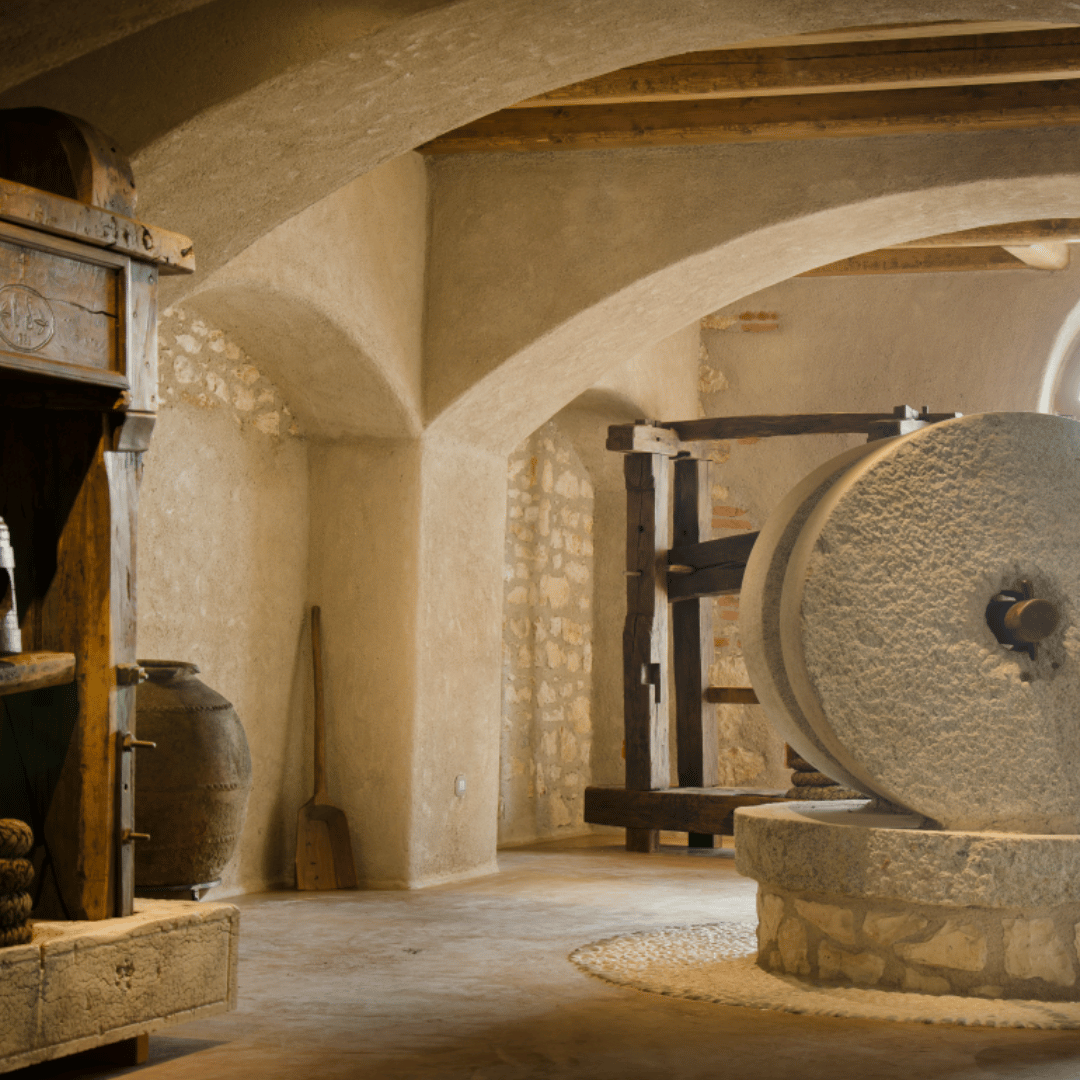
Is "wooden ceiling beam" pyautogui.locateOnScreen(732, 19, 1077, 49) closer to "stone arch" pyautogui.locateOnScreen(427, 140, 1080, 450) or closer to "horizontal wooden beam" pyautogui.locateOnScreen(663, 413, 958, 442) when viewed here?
"stone arch" pyautogui.locateOnScreen(427, 140, 1080, 450)

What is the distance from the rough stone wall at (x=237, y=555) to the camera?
544cm

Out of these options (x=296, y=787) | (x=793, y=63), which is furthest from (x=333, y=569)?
(x=793, y=63)

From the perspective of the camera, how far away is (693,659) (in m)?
7.65

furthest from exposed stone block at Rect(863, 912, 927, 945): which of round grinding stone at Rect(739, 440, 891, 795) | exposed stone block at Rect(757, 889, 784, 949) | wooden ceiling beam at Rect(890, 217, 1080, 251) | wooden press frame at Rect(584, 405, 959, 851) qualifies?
wooden ceiling beam at Rect(890, 217, 1080, 251)

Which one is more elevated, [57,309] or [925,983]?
[57,309]

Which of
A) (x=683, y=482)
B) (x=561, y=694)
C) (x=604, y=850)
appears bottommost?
(x=604, y=850)

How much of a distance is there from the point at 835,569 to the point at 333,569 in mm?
2769

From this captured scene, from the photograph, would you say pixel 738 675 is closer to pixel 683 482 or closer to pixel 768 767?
pixel 768 767

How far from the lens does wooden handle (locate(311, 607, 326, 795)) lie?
6.13m

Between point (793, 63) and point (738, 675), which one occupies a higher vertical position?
point (793, 63)

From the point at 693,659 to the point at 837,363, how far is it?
7.02 ft

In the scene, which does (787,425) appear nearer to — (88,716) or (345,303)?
(345,303)

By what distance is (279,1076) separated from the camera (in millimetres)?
3084

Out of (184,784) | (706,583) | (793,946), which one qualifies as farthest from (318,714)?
(793,946)
